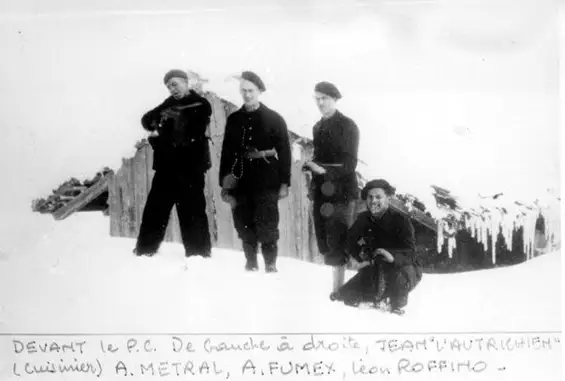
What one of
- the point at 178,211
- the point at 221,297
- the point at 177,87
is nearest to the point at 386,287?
the point at 221,297

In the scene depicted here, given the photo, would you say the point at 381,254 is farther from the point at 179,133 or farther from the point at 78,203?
the point at 78,203

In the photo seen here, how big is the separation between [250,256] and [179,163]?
0.22 metres

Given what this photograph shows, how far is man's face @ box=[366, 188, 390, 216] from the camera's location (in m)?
1.18

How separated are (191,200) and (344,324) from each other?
0.36 metres

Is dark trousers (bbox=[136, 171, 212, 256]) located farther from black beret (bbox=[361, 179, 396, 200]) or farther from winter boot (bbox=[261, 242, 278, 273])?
black beret (bbox=[361, 179, 396, 200])

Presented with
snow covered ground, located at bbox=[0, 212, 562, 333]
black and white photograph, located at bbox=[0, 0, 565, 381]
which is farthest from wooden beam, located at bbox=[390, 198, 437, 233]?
snow covered ground, located at bbox=[0, 212, 562, 333]

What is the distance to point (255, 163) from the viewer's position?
1197 millimetres

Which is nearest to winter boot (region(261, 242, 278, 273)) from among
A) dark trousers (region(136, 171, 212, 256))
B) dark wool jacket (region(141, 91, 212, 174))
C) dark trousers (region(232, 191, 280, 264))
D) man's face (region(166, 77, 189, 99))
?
dark trousers (region(232, 191, 280, 264))

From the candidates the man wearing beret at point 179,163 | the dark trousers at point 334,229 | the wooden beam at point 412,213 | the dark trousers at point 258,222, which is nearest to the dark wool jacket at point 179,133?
the man wearing beret at point 179,163

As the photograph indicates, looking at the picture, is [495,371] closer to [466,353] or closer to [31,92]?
[466,353]

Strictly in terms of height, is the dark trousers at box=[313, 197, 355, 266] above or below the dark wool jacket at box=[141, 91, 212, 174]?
below

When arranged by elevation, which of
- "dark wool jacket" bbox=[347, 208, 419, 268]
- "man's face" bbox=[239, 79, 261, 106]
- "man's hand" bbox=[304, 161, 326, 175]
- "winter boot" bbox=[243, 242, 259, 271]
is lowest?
"winter boot" bbox=[243, 242, 259, 271]

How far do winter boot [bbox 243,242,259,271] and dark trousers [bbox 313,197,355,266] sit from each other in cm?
12

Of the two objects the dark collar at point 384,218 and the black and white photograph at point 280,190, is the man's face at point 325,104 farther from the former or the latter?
the dark collar at point 384,218
